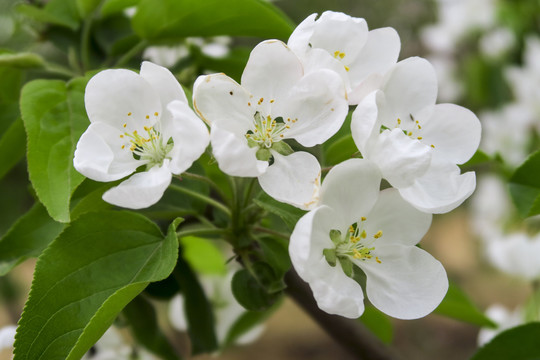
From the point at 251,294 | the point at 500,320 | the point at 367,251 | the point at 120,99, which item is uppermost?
the point at 120,99

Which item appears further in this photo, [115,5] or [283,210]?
[115,5]

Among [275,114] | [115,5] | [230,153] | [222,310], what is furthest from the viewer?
[222,310]

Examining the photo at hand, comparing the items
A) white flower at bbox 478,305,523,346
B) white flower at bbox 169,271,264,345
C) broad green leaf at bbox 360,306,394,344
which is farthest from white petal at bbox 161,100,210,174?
white flower at bbox 478,305,523,346

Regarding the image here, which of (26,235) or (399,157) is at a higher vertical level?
(399,157)

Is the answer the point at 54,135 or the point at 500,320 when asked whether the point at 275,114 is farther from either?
the point at 500,320

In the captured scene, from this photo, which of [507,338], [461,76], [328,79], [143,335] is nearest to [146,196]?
[328,79]

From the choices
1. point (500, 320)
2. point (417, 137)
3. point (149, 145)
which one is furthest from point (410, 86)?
point (500, 320)

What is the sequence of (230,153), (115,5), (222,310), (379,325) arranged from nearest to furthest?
(230,153), (115,5), (379,325), (222,310)

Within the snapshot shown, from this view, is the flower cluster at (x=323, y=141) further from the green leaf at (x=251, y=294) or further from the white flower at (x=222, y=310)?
the white flower at (x=222, y=310)
